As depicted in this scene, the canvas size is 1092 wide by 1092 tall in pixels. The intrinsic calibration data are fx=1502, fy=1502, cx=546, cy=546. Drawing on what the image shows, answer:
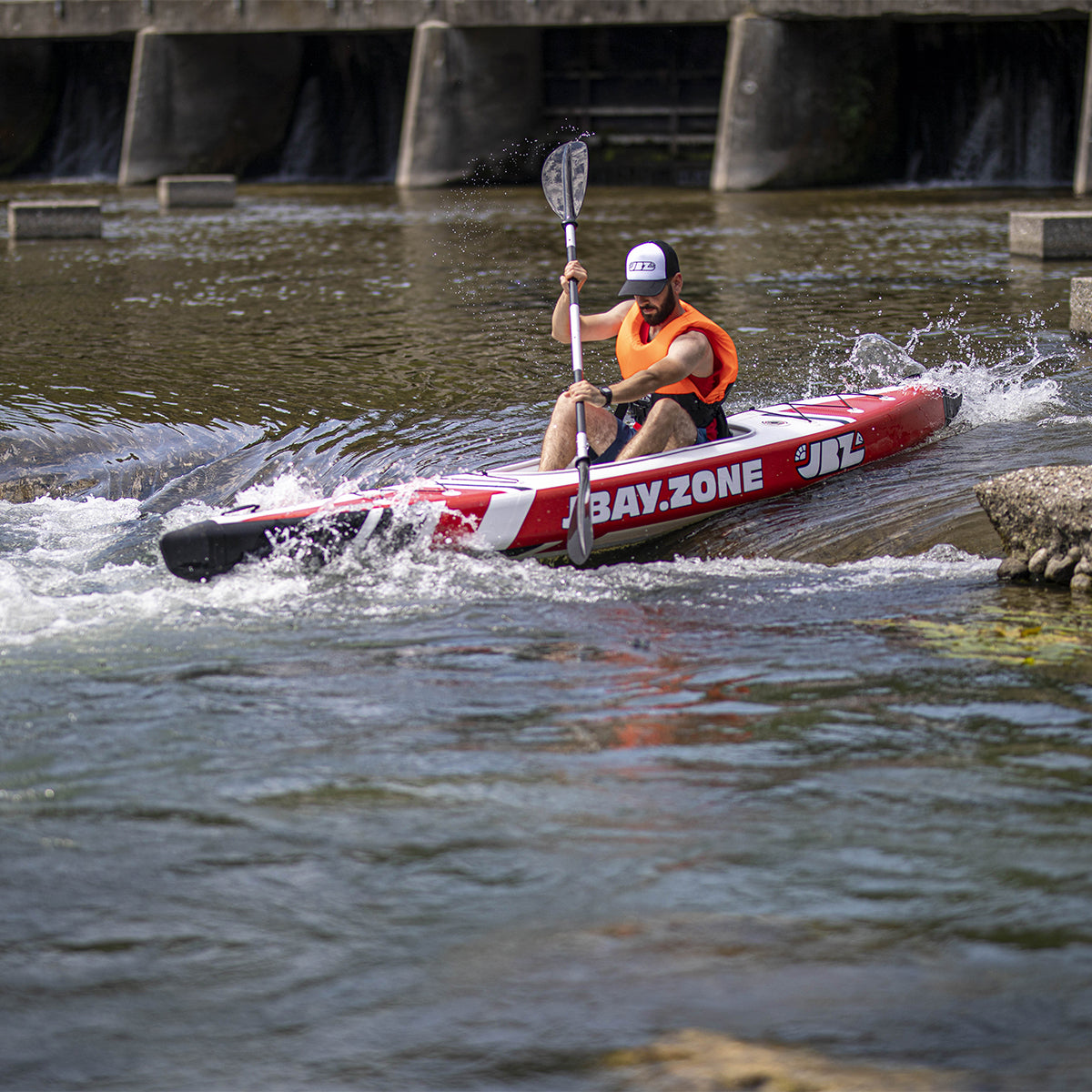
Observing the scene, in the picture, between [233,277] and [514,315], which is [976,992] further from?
[233,277]

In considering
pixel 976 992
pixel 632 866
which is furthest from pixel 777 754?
pixel 976 992

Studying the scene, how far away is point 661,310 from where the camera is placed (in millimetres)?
6500

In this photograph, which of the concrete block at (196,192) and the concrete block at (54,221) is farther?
the concrete block at (196,192)

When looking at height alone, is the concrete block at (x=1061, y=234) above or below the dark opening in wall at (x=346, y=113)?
below

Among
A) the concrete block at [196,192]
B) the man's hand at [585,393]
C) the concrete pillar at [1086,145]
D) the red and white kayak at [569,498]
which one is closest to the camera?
the red and white kayak at [569,498]

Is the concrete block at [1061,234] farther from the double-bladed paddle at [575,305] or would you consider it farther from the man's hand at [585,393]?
the man's hand at [585,393]

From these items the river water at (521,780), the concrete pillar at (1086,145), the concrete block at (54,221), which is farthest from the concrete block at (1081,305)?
the concrete block at (54,221)

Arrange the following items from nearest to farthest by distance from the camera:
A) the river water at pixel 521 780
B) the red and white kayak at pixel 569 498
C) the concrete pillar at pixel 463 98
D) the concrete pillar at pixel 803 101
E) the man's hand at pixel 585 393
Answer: the river water at pixel 521 780, the red and white kayak at pixel 569 498, the man's hand at pixel 585 393, the concrete pillar at pixel 803 101, the concrete pillar at pixel 463 98

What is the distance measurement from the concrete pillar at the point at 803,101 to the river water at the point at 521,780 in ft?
42.2

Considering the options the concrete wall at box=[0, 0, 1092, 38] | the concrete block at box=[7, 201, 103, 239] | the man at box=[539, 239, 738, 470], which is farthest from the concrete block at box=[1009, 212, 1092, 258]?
the concrete block at box=[7, 201, 103, 239]

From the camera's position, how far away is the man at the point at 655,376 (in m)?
6.35

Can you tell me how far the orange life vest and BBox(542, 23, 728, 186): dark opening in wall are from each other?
57.2 feet

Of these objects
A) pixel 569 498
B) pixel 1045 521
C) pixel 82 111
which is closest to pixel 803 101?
pixel 82 111

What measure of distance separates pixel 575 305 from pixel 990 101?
16.5 m
